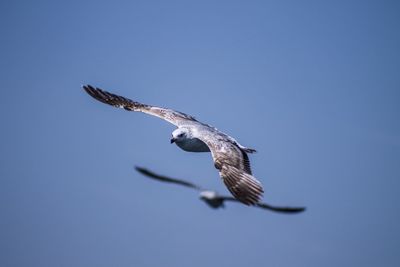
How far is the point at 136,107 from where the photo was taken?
23.9m

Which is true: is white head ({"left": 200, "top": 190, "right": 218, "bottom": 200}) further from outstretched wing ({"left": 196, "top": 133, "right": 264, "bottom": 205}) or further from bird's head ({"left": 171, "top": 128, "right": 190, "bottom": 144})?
bird's head ({"left": 171, "top": 128, "right": 190, "bottom": 144})

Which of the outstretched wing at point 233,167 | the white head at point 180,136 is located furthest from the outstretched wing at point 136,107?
the outstretched wing at point 233,167

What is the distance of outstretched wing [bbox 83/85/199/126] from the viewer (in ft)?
72.8

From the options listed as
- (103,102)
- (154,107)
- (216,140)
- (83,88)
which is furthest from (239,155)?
(83,88)

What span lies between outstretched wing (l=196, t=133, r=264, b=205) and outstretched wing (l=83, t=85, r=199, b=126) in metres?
2.90

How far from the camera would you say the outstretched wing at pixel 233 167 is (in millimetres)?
14336

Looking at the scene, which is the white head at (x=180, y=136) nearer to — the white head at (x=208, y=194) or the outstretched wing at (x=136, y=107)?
the outstretched wing at (x=136, y=107)

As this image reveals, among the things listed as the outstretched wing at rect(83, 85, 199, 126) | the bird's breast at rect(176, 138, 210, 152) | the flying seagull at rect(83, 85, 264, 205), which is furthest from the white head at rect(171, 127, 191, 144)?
the outstretched wing at rect(83, 85, 199, 126)

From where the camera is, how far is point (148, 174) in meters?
9.90

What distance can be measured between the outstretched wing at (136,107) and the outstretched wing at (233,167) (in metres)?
2.90

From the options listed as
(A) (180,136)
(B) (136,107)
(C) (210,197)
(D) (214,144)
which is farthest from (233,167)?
(B) (136,107)

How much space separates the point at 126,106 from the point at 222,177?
961 centimetres

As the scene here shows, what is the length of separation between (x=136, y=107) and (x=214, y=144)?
7.12 metres

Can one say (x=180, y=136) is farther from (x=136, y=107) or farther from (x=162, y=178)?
(x=162, y=178)
